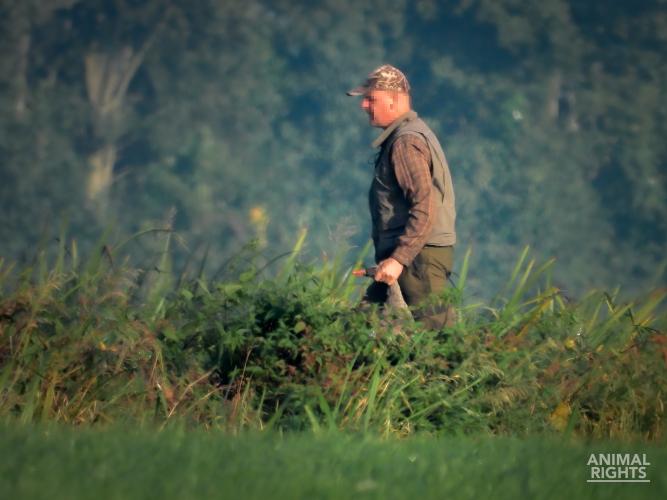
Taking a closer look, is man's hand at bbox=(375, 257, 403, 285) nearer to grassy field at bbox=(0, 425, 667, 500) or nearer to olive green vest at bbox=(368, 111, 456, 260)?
olive green vest at bbox=(368, 111, 456, 260)

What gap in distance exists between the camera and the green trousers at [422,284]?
6.50 m

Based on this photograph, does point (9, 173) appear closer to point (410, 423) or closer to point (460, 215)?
point (460, 215)

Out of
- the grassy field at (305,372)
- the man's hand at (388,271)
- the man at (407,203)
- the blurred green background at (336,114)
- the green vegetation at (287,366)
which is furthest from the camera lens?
the blurred green background at (336,114)

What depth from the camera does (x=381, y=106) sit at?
264 inches

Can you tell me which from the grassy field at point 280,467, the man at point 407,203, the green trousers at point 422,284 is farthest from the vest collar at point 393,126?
the grassy field at point 280,467

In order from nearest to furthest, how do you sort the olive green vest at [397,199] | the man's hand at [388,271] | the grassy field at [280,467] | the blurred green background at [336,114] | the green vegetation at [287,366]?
the grassy field at [280,467] < the green vegetation at [287,366] < the man's hand at [388,271] < the olive green vest at [397,199] < the blurred green background at [336,114]

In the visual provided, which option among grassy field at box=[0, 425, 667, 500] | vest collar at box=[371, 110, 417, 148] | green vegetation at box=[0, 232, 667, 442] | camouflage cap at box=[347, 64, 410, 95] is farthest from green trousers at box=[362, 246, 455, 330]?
grassy field at box=[0, 425, 667, 500]

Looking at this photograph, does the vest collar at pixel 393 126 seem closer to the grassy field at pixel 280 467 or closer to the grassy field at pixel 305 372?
the grassy field at pixel 305 372

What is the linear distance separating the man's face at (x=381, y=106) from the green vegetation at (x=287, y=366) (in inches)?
35.4

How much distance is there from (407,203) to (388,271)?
18.2 inches

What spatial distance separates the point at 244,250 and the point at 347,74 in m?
15.8

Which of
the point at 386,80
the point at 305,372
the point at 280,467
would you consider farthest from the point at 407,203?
the point at 280,467

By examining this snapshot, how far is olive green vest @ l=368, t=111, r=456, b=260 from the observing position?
21.6ft

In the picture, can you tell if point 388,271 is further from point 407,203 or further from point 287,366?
point 287,366
